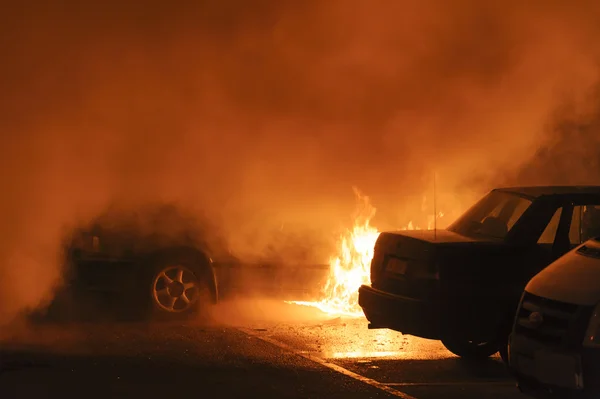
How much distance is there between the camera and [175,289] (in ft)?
36.8

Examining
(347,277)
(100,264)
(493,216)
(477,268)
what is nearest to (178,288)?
(100,264)

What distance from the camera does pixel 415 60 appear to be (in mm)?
13391

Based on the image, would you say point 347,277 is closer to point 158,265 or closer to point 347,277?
point 347,277

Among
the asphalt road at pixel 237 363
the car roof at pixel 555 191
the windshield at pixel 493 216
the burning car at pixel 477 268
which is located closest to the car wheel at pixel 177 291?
the asphalt road at pixel 237 363

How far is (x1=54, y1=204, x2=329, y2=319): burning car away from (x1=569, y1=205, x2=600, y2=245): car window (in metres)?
3.61

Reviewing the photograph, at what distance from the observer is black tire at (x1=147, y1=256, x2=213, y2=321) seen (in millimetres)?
11133

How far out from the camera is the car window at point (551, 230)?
884 cm

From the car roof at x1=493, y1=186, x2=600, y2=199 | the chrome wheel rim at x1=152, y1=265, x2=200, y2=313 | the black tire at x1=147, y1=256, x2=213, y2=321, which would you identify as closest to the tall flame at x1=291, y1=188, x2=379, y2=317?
the black tire at x1=147, y1=256, x2=213, y2=321

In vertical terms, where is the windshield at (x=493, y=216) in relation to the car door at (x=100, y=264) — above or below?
above

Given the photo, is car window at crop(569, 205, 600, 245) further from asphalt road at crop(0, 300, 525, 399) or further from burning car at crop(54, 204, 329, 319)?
burning car at crop(54, 204, 329, 319)

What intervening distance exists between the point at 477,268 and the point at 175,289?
373cm

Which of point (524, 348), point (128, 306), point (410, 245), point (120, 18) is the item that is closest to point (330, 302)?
point (128, 306)

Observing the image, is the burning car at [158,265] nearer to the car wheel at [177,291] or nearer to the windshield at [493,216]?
the car wheel at [177,291]

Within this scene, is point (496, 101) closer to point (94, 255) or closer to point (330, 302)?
point (330, 302)
